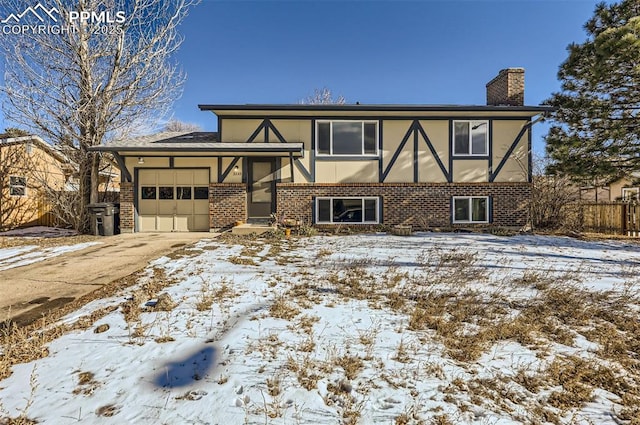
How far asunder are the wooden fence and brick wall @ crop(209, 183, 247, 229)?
46.4 ft

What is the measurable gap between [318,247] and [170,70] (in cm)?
1166

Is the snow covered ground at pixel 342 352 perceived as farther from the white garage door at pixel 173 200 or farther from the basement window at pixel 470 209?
the white garage door at pixel 173 200

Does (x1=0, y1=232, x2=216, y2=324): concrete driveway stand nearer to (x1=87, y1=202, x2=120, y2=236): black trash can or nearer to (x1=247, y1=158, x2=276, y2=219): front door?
(x1=87, y1=202, x2=120, y2=236): black trash can

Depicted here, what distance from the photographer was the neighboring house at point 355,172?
460 inches

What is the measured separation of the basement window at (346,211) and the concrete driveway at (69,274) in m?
5.01

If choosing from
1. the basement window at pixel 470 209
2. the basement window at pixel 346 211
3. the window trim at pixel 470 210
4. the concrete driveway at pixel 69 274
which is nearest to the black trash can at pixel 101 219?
the concrete driveway at pixel 69 274

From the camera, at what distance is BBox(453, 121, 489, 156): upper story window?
1198 cm

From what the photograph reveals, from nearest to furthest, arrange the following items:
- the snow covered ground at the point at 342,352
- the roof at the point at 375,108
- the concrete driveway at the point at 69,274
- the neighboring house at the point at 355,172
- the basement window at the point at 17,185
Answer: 1. the snow covered ground at the point at 342,352
2. the concrete driveway at the point at 69,274
3. the roof at the point at 375,108
4. the neighboring house at the point at 355,172
5. the basement window at the point at 17,185

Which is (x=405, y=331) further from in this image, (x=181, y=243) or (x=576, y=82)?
(x=576, y=82)

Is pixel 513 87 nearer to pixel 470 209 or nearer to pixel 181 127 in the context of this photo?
pixel 470 209

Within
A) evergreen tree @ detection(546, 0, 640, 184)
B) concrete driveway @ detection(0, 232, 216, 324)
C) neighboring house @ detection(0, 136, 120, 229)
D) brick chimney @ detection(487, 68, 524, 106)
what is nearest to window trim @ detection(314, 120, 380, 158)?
brick chimney @ detection(487, 68, 524, 106)

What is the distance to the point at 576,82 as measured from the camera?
1123 centimetres

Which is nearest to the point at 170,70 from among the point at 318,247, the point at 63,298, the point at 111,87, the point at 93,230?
the point at 111,87

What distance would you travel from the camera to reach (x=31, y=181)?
1466cm
